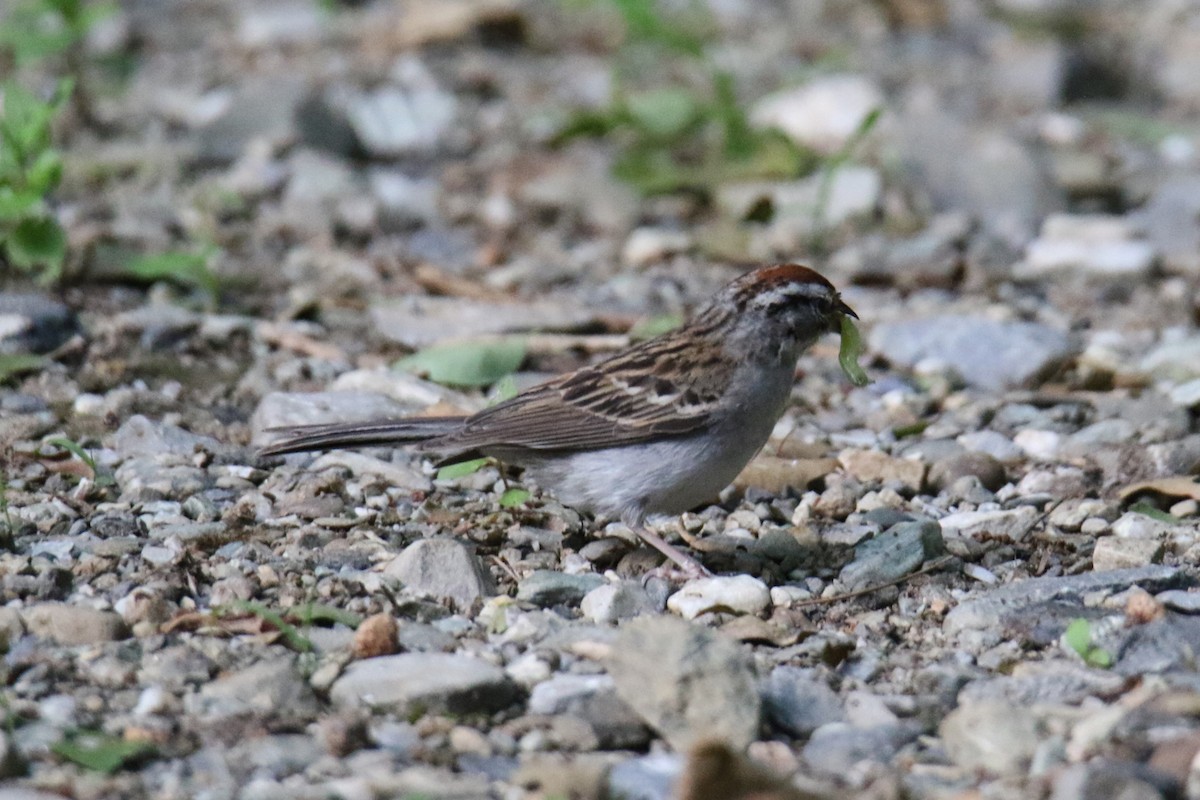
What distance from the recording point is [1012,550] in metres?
5.29

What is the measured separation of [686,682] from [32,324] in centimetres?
391

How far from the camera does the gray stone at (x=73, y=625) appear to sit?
14.0ft

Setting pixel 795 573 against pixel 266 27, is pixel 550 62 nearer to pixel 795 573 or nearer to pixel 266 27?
pixel 266 27

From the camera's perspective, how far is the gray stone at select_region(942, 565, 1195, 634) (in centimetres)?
468

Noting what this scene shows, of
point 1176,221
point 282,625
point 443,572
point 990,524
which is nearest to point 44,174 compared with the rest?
point 443,572

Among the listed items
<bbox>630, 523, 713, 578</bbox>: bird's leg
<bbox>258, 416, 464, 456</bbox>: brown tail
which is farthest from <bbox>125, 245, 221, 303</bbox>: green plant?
<bbox>630, 523, 713, 578</bbox>: bird's leg

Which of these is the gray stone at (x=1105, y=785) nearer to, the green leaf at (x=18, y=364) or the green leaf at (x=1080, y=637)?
the green leaf at (x=1080, y=637)

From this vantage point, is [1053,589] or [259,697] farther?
[1053,589]

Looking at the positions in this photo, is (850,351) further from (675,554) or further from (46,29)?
(46,29)

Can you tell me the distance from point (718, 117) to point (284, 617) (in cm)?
567

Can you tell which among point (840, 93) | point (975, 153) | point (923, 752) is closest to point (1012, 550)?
point (923, 752)

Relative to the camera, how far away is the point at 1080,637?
14.3 feet

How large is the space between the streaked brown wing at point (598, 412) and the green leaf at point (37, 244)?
2.48m

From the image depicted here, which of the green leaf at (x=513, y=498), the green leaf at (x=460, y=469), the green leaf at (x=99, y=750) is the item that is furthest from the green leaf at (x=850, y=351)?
the green leaf at (x=99, y=750)
